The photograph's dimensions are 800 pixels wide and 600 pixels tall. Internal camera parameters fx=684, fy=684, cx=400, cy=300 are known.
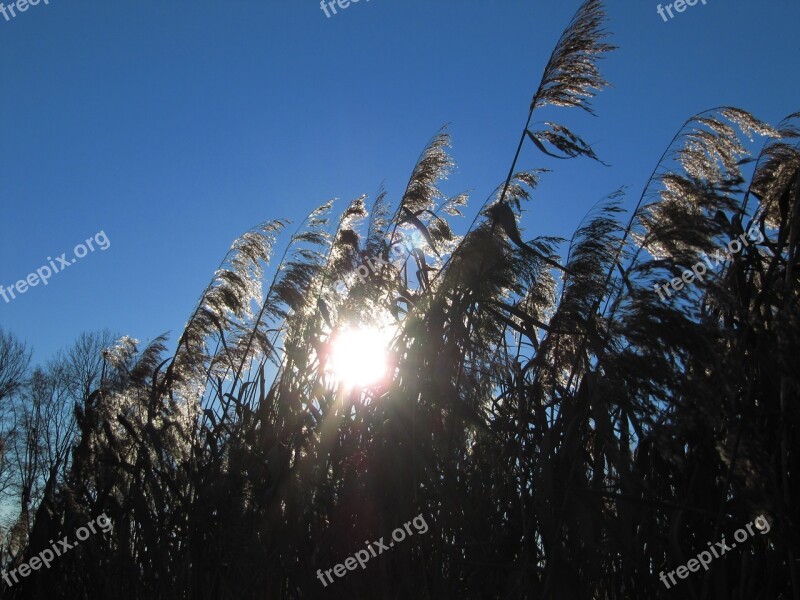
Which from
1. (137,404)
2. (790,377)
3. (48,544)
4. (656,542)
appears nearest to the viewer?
(790,377)

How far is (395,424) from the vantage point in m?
2.90

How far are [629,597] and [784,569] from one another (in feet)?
1.81

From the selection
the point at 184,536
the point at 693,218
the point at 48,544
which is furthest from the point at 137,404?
the point at 693,218

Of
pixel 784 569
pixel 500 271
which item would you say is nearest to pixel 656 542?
A: pixel 784 569

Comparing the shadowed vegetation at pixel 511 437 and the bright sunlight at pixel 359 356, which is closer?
the shadowed vegetation at pixel 511 437

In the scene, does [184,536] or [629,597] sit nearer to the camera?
[629,597]

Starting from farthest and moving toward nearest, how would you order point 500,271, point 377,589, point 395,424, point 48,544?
point 48,544, point 500,271, point 395,424, point 377,589

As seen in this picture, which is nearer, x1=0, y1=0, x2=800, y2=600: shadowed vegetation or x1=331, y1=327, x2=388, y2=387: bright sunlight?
x1=0, y1=0, x2=800, y2=600: shadowed vegetation

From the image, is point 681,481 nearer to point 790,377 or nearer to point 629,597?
point 629,597

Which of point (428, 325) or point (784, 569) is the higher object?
point (428, 325)

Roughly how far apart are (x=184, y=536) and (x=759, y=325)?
261cm

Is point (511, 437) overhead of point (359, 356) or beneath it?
beneath

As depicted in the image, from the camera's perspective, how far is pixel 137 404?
476 cm

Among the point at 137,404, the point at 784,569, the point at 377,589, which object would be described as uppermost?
the point at 137,404
